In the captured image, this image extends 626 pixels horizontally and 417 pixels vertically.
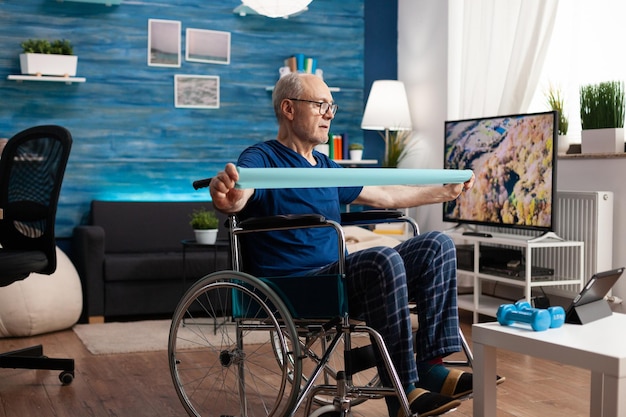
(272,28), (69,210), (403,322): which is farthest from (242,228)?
(272,28)

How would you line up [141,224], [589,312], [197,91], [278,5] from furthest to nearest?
[197,91] < [141,224] < [278,5] < [589,312]

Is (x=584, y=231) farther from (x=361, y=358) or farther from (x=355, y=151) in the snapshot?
(x=361, y=358)

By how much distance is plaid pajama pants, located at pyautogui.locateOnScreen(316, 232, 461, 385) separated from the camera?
228cm

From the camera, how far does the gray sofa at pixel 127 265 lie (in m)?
4.92

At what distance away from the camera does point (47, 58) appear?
17.4 feet

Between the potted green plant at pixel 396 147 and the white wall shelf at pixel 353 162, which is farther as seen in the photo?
the white wall shelf at pixel 353 162

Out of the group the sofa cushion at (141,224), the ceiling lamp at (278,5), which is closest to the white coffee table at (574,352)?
the ceiling lamp at (278,5)

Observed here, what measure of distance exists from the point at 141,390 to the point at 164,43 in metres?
3.12

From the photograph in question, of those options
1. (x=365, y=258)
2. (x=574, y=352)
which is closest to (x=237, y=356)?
(x=365, y=258)

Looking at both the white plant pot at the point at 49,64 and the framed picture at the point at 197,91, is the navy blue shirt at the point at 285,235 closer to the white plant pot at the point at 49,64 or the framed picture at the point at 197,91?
the white plant pot at the point at 49,64

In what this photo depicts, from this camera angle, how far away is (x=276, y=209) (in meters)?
2.63

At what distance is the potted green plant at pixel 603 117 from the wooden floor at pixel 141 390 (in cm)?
120

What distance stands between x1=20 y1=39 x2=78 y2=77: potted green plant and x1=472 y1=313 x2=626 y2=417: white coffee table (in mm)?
3868

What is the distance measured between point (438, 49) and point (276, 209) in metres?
3.51
